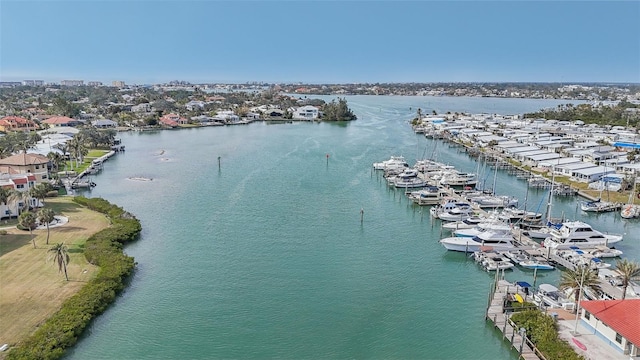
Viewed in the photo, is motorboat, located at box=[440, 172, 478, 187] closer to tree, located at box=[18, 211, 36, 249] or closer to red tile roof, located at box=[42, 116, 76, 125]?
tree, located at box=[18, 211, 36, 249]

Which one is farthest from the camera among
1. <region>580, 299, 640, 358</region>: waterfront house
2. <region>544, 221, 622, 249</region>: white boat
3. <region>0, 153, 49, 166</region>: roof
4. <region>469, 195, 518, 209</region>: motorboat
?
<region>0, 153, 49, 166</region>: roof

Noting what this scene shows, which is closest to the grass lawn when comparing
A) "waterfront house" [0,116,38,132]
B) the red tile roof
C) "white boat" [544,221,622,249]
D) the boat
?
"white boat" [544,221,622,249]

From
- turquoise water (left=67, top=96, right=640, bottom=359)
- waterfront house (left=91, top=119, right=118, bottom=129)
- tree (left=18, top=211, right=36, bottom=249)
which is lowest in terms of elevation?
turquoise water (left=67, top=96, right=640, bottom=359)

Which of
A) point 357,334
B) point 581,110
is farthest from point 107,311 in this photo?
point 581,110

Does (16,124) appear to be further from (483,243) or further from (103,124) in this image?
(483,243)

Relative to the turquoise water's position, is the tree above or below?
above

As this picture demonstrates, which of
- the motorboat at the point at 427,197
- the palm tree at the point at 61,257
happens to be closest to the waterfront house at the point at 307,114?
the motorboat at the point at 427,197

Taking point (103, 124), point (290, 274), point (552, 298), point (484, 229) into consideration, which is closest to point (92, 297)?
point (290, 274)

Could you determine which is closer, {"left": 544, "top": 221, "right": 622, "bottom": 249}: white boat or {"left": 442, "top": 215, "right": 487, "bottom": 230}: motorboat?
{"left": 544, "top": 221, "right": 622, "bottom": 249}: white boat

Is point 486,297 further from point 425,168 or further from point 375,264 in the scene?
point 425,168
